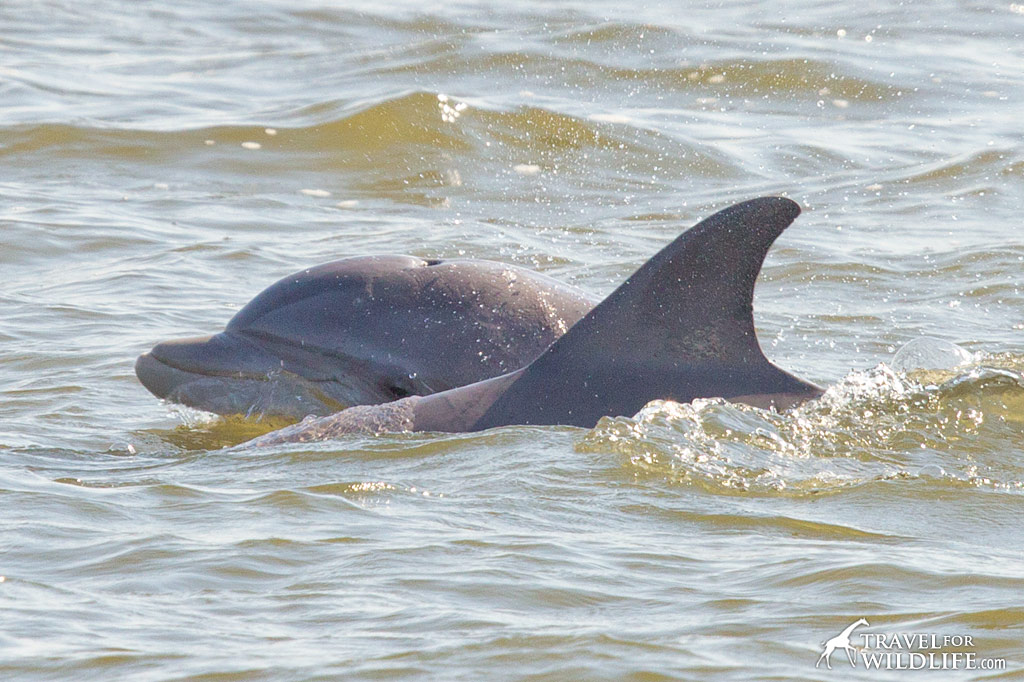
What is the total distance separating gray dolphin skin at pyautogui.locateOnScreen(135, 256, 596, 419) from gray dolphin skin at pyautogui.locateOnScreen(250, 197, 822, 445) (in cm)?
46

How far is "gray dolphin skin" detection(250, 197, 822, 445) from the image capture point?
5.07 metres

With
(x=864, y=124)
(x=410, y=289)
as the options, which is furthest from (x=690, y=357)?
(x=864, y=124)

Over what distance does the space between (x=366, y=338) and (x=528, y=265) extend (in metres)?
3.57

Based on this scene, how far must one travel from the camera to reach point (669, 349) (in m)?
5.27

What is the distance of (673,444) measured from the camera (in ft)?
16.8

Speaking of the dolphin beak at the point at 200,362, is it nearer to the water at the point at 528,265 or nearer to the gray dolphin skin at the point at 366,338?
the gray dolphin skin at the point at 366,338

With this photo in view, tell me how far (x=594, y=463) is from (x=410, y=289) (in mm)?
1268

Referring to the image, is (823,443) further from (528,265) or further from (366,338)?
(528,265)

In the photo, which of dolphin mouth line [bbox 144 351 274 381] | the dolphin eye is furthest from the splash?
dolphin mouth line [bbox 144 351 274 381]

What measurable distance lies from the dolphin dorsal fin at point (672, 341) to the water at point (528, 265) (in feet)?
0.36

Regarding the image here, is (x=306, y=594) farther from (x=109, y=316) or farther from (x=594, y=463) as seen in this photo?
(x=109, y=316)

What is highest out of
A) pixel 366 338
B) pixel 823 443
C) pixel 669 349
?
pixel 669 349

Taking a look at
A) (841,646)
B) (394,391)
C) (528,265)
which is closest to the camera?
(841,646)

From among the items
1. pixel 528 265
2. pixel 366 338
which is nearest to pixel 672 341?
pixel 366 338
